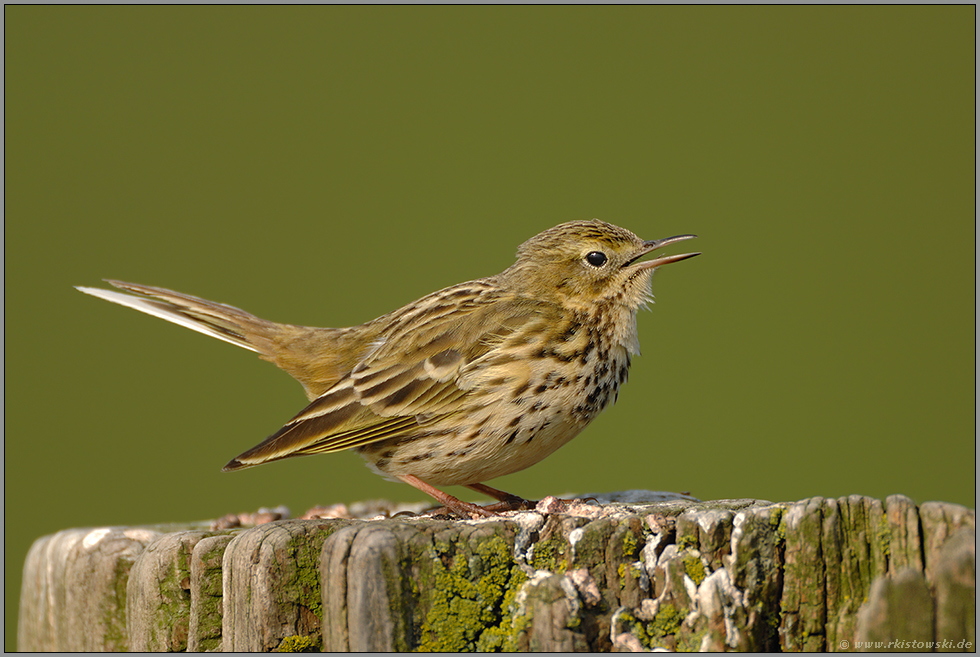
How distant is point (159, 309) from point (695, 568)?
4582 mm

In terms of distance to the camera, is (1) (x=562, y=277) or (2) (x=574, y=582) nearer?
(2) (x=574, y=582)

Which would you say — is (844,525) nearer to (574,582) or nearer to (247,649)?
(574,582)

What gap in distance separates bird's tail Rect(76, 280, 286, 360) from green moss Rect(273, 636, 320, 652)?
304 cm

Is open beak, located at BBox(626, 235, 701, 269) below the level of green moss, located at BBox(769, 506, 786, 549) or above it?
above

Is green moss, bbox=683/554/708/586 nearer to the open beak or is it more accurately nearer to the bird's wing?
the bird's wing

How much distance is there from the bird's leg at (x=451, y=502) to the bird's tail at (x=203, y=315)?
5.21 feet

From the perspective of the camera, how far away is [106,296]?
5859 mm

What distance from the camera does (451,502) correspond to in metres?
4.70

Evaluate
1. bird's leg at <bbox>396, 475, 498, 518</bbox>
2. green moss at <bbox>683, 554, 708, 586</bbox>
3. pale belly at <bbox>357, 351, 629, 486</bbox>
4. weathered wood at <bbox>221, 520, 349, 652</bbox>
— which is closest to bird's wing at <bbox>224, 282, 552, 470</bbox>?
pale belly at <bbox>357, 351, 629, 486</bbox>

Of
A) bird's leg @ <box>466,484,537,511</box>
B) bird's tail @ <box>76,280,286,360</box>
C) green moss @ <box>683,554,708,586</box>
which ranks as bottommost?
green moss @ <box>683,554,708,586</box>

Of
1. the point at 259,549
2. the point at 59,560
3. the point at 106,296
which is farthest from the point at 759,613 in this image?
the point at 106,296

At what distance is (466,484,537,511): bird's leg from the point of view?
489 cm

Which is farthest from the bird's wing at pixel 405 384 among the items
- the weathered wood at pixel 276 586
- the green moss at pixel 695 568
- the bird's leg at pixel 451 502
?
the green moss at pixel 695 568

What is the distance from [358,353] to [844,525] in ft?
11.2
